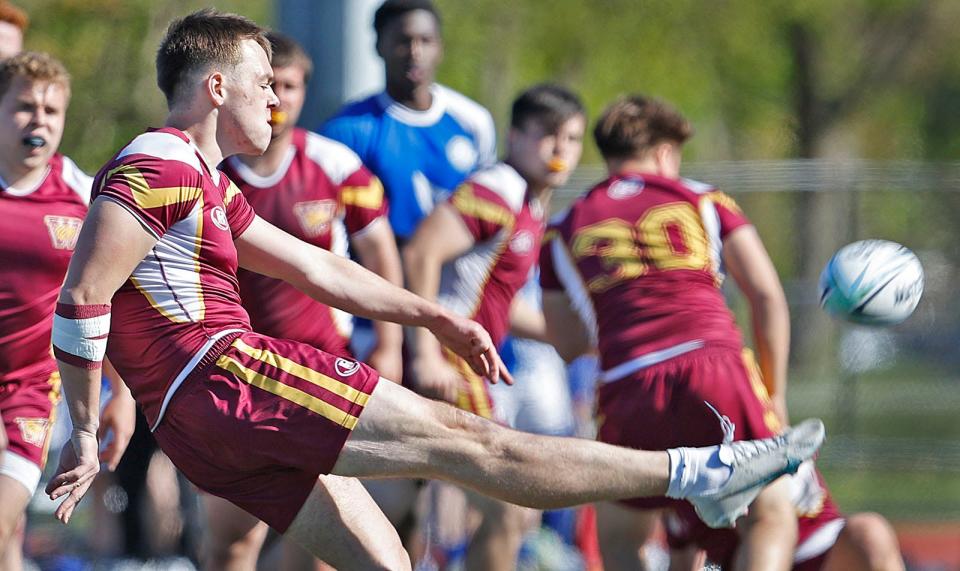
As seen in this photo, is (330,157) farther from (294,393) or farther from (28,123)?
(294,393)

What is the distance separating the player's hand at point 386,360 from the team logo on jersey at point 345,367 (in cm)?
188

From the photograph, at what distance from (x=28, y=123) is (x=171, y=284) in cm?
170

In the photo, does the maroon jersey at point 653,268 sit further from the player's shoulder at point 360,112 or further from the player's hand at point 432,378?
the player's shoulder at point 360,112

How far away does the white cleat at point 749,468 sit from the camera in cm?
455

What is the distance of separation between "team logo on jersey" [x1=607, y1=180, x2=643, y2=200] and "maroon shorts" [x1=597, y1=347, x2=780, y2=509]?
744 mm

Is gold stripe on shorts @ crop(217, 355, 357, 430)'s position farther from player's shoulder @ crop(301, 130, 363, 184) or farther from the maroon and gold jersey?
player's shoulder @ crop(301, 130, 363, 184)

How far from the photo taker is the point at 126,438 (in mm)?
5383

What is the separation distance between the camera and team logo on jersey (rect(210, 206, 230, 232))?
168 inches

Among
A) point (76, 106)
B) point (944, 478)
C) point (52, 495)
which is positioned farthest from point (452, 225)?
point (76, 106)

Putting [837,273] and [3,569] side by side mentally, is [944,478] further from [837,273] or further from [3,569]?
[3,569]

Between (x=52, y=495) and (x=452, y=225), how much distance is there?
2.96m

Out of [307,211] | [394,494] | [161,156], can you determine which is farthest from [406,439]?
[394,494]

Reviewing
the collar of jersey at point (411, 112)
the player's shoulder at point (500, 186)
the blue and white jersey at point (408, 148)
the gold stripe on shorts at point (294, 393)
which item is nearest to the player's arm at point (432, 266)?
the player's shoulder at point (500, 186)

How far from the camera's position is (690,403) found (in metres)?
5.50
